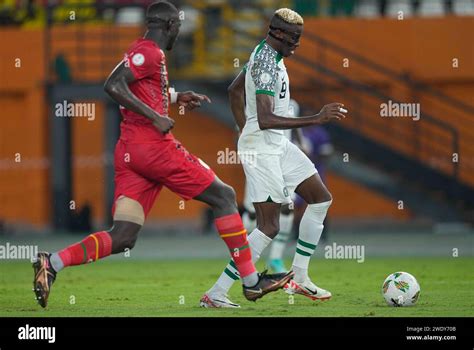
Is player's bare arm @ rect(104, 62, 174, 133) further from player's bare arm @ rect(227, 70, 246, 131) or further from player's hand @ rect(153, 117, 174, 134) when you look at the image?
player's bare arm @ rect(227, 70, 246, 131)

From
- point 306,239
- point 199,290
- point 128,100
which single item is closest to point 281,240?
point 199,290

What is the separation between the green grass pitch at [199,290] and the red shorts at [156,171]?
1.05 metres

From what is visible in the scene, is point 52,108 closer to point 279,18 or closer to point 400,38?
point 400,38

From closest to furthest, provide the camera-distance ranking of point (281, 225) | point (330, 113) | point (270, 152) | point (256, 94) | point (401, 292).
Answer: point (330, 113) → point (401, 292) → point (256, 94) → point (270, 152) → point (281, 225)

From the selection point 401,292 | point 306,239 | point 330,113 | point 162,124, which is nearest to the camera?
point 162,124

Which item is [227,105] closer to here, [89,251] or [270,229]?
[270,229]

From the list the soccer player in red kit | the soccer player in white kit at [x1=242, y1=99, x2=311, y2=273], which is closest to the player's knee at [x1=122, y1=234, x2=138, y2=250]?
the soccer player in red kit

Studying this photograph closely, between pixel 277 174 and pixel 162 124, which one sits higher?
pixel 162 124

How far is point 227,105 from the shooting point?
26000 millimetres

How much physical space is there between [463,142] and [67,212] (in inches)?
335

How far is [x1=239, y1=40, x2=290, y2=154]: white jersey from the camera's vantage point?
11.7m

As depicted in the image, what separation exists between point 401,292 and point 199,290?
2.82 metres

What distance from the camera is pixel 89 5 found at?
85.8 feet
